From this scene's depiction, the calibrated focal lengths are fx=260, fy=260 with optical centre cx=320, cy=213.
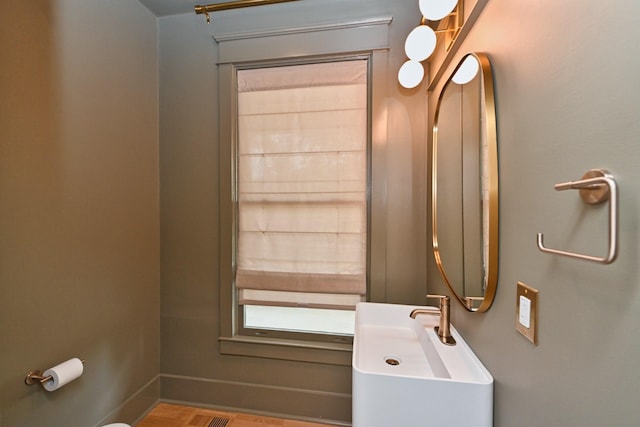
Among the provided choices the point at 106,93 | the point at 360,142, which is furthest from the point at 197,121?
the point at 360,142

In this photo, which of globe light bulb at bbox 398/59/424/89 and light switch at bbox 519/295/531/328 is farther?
globe light bulb at bbox 398/59/424/89

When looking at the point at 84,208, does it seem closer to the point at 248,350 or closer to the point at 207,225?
the point at 207,225

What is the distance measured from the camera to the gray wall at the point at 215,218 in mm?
1605

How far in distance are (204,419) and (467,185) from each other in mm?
2046

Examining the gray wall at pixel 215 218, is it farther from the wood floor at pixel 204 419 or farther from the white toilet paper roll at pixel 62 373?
the white toilet paper roll at pixel 62 373

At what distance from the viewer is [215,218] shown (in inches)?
70.2

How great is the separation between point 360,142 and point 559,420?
1.44m

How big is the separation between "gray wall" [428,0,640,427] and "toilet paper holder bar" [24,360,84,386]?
5.74 ft

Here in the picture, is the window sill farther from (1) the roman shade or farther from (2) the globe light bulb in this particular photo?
(2) the globe light bulb

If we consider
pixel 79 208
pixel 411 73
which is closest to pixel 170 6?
pixel 79 208

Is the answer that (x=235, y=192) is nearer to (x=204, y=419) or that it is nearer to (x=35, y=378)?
(x=35, y=378)

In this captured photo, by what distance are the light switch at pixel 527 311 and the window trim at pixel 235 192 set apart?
37.6 inches

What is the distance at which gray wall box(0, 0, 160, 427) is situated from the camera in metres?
1.07

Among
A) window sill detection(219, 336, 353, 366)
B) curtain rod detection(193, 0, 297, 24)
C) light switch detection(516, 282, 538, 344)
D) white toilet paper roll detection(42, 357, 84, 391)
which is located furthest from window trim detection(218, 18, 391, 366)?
light switch detection(516, 282, 538, 344)
